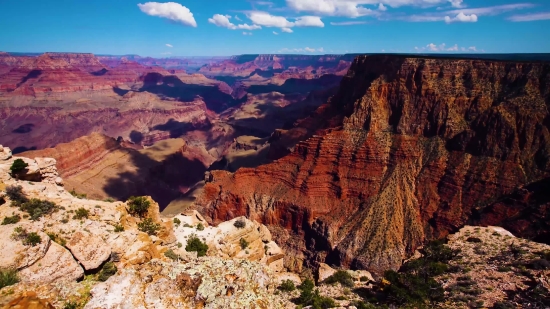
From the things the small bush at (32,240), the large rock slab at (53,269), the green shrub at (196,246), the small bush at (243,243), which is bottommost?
the small bush at (243,243)

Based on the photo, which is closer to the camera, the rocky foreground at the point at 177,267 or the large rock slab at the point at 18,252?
the rocky foreground at the point at 177,267

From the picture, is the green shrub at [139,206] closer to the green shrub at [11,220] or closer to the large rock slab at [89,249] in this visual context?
the large rock slab at [89,249]

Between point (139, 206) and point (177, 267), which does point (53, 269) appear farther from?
point (139, 206)

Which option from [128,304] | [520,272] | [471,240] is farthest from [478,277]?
[128,304]

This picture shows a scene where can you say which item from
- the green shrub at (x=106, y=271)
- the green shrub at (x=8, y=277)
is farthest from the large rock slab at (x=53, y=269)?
the green shrub at (x=106, y=271)

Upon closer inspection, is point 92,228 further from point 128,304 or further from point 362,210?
point 362,210

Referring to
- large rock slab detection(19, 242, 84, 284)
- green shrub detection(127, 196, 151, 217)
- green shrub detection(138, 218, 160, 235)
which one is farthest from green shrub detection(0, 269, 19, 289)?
green shrub detection(127, 196, 151, 217)

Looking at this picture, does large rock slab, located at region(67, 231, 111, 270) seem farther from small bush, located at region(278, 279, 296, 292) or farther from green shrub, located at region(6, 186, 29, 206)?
small bush, located at region(278, 279, 296, 292)

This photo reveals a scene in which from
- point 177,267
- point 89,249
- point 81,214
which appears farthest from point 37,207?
point 177,267
